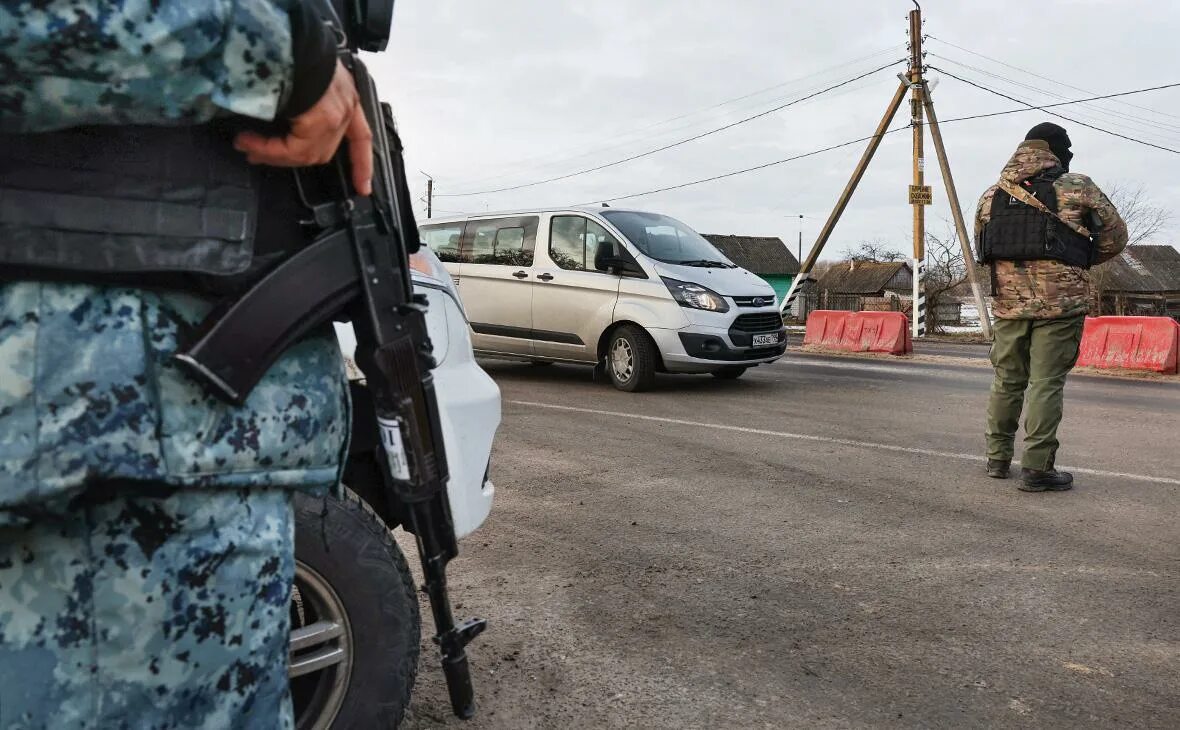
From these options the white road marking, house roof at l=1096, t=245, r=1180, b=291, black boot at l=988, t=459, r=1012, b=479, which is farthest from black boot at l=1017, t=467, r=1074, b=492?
house roof at l=1096, t=245, r=1180, b=291

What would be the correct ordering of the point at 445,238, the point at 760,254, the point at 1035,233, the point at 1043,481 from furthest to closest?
the point at 760,254 → the point at 445,238 → the point at 1035,233 → the point at 1043,481

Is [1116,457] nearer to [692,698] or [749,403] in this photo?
[749,403]

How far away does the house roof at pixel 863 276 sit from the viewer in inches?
2484

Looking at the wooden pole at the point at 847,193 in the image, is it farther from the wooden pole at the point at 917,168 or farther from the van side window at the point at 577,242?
the van side window at the point at 577,242

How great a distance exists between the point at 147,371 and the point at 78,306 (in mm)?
98

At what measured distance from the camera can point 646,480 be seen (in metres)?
4.82

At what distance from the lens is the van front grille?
880cm

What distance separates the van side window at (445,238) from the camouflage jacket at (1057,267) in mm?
6277

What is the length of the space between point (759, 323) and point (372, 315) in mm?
8020

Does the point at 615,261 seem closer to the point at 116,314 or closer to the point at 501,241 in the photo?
the point at 501,241

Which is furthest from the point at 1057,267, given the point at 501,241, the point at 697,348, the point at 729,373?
the point at 501,241

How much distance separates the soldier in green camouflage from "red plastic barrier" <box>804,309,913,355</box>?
33.0 ft

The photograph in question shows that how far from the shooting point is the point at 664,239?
923 centimetres

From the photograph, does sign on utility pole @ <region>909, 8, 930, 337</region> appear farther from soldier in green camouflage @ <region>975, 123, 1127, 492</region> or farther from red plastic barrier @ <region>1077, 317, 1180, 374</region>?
soldier in green camouflage @ <region>975, 123, 1127, 492</region>
